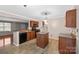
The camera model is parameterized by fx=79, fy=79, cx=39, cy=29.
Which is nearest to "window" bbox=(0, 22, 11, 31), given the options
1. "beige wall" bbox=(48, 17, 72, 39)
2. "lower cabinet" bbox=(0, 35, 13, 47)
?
"lower cabinet" bbox=(0, 35, 13, 47)

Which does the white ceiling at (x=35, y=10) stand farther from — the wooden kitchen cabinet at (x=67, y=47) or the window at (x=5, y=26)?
the wooden kitchen cabinet at (x=67, y=47)

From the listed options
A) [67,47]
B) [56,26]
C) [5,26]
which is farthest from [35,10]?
[67,47]

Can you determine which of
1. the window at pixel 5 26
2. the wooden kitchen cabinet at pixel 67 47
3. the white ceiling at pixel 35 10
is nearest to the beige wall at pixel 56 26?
the white ceiling at pixel 35 10

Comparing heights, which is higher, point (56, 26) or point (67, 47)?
point (56, 26)

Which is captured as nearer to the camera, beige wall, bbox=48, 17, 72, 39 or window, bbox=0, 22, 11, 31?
window, bbox=0, 22, 11, 31

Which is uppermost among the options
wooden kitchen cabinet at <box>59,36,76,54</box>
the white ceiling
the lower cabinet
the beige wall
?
the white ceiling

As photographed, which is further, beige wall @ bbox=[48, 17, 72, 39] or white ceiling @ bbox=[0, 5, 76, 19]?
beige wall @ bbox=[48, 17, 72, 39]

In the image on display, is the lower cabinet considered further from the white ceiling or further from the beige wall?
the beige wall

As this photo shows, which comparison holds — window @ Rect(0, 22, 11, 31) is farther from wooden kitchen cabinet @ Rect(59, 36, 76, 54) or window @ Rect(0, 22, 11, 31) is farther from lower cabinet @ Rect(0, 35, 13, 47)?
wooden kitchen cabinet @ Rect(59, 36, 76, 54)

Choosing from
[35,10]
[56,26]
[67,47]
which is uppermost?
[35,10]

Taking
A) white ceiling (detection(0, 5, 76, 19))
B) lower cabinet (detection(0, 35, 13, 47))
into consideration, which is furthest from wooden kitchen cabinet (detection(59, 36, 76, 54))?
lower cabinet (detection(0, 35, 13, 47))

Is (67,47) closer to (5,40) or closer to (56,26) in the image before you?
(56,26)

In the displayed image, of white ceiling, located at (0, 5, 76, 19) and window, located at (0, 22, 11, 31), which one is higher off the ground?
white ceiling, located at (0, 5, 76, 19)

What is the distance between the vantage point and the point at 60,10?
1.33 meters
